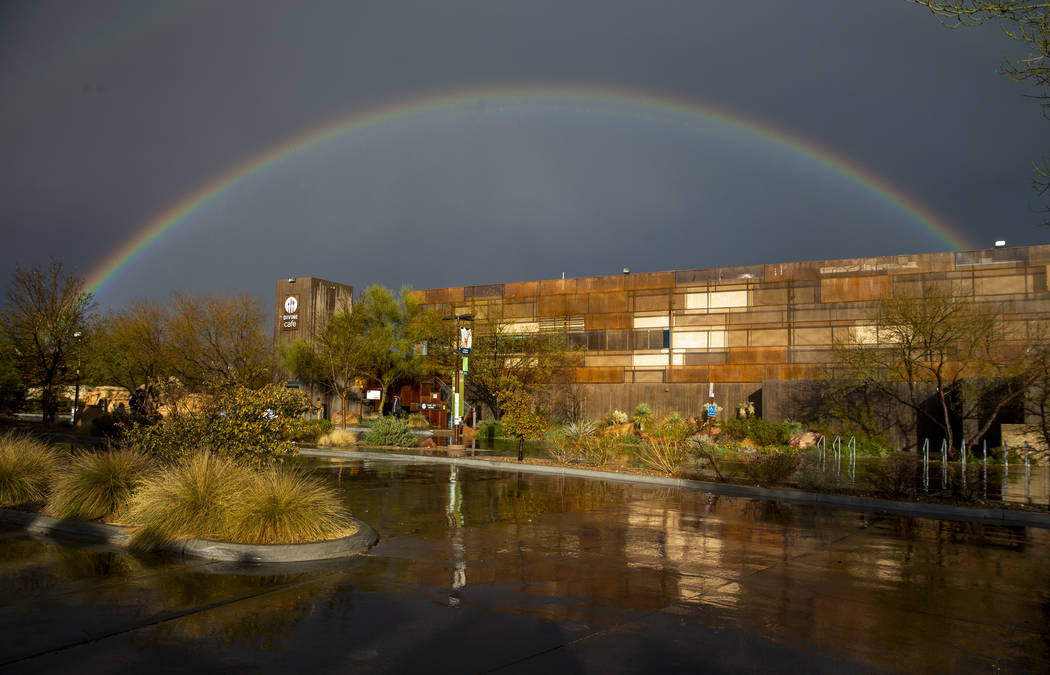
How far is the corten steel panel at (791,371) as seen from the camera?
143 feet

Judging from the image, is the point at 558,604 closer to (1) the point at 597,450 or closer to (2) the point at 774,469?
(2) the point at 774,469

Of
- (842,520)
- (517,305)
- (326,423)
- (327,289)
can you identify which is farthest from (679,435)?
(327,289)

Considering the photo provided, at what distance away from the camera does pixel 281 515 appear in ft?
32.8

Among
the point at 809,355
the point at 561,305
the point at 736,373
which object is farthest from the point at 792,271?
the point at 561,305

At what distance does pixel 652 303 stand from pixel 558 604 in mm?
42755

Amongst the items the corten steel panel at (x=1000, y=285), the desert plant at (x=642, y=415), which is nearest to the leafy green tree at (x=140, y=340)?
the desert plant at (x=642, y=415)

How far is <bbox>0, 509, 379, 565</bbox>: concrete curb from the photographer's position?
367 inches

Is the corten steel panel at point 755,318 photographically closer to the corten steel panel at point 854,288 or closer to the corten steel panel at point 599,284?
the corten steel panel at point 854,288

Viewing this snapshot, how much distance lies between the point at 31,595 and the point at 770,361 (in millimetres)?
42764

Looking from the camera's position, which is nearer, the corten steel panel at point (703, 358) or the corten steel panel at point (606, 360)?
the corten steel panel at point (703, 358)

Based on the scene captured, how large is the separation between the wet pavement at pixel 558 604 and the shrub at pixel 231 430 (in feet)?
8.93

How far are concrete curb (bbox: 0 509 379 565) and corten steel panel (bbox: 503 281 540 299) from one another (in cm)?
4186

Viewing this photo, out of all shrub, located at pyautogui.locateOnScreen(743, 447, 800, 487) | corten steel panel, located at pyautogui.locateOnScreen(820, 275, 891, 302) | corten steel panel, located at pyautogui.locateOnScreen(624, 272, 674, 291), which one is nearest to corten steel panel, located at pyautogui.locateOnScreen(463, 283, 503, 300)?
corten steel panel, located at pyautogui.locateOnScreen(624, 272, 674, 291)

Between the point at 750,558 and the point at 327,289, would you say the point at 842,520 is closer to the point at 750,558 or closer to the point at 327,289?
the point at 750,558
